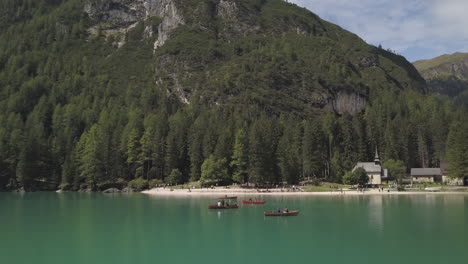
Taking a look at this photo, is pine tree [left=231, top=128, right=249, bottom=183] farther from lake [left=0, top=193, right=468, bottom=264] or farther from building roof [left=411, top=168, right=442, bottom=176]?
building roof [left=411, top=168, right=442, bottom=176]

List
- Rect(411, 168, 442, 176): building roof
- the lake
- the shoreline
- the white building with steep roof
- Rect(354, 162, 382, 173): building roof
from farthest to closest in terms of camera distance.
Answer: Rect(411, 168, 442, 176): building roof → Rect(354, 162, 382, 173): building roof → the white building with steep roof → the shoreline → the lake

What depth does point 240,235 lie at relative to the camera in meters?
48.1

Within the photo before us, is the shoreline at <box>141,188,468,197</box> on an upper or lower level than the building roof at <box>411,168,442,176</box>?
lower

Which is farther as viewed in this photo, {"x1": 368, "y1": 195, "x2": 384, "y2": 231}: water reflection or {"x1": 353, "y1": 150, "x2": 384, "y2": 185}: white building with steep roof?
{"x1": 353, "y1": 150, "x2": 384, "y2": 185}: white building with steep roof

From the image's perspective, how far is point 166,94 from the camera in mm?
198500

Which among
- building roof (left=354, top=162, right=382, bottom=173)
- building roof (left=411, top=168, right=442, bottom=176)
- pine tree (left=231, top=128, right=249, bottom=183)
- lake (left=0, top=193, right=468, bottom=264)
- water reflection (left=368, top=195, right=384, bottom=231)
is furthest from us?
building roof (left=411, top=168, right=442, bottom=176)

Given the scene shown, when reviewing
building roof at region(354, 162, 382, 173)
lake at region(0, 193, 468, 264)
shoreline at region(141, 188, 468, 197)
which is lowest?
lake at region(0, 193, 468, 264)

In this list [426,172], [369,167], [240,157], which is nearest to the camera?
[369,167]

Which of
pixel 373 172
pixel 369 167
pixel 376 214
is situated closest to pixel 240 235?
pixel 376 214

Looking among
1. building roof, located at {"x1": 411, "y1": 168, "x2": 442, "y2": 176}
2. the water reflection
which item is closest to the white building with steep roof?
building roof, located at {"x1": 411, "y1": 168, "x2": 442, "y2": 176}

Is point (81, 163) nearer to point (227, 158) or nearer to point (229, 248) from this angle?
point (227, 158)

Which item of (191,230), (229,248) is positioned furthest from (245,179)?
(229,248)

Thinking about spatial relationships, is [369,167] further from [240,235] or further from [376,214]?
[240,235]

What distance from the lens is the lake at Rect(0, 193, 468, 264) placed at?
37.4 m
